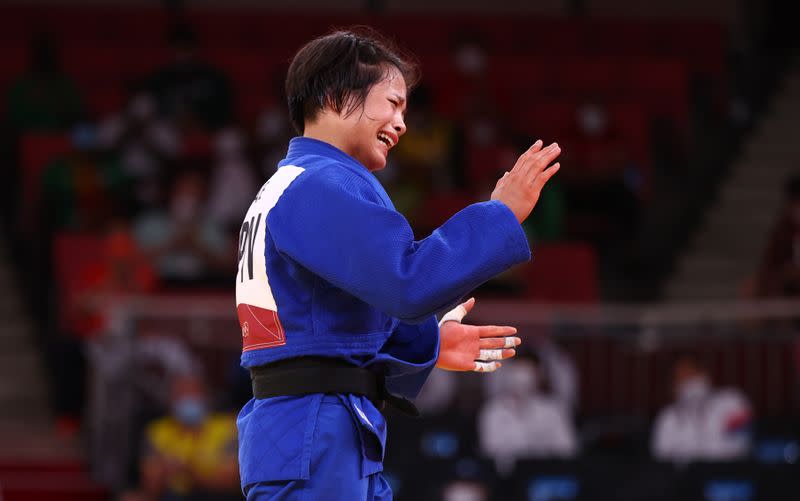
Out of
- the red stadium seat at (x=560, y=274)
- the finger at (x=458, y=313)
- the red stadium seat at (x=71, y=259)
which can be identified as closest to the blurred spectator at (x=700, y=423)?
the red stadium seat at (x=560, y=274)

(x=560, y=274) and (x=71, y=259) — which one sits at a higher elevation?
(x=71, y=259)

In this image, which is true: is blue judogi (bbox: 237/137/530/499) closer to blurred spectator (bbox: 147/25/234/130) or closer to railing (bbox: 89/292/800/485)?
railing (bbox: 89/292/800/485)

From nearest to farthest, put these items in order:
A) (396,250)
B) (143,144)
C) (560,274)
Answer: (396,250) < (560,274) < (143,144)

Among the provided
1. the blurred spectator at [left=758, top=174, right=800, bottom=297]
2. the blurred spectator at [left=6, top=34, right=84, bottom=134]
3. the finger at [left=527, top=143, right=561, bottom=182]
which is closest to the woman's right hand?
the finger at [left=527, top=143, right=561, bottom=182]

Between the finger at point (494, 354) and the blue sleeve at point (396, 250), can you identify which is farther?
the finger at point (494, 354)

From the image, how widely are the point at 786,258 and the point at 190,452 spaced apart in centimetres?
430

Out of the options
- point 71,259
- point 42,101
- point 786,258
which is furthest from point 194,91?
point 786,258

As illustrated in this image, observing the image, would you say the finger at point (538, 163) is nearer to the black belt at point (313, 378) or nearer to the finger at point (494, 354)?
the finger at point (494, 354)

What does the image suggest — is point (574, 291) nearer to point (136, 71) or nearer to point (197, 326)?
point (197, 326)

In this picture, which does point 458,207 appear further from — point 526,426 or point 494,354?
point 494,354

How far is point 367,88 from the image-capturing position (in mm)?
3057

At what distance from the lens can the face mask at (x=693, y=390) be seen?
878 centimetres

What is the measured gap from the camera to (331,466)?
9.48 feet

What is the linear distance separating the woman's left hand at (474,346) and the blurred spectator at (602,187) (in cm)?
908
